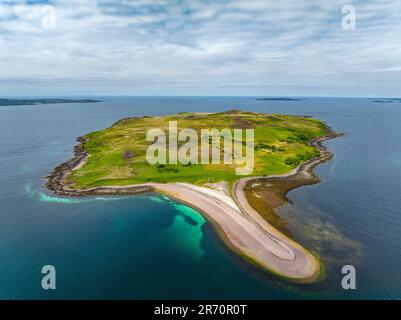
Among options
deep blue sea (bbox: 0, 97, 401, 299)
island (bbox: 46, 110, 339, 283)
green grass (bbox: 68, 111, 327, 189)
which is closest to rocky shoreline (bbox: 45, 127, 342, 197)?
island (bbox: 46, 110, 339, 283)

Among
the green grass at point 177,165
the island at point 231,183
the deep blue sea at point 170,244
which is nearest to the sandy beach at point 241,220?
the island at point 231,183

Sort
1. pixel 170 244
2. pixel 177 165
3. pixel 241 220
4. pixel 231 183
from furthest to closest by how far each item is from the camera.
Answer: pixel 177 165, pixel 231 183, pixel 241 220, pixel 170 244

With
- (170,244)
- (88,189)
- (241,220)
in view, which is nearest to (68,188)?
(88,189)

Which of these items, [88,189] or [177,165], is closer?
Result: [88,189]

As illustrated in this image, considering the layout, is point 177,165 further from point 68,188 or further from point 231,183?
point 68,188

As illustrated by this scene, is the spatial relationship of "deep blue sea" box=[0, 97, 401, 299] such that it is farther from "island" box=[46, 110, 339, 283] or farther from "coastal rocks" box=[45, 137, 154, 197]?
"island" box=[46, 110, 339, 283]

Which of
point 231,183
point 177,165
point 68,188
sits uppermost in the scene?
point 177,165

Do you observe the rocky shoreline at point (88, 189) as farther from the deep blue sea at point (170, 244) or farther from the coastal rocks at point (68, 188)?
the deep blue sea at point (170, 244)
